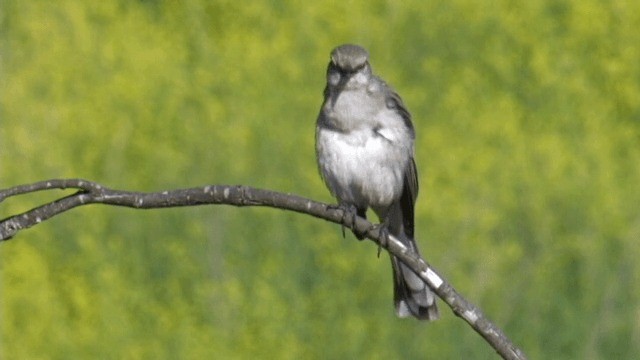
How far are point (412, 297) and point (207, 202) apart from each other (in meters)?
3.00

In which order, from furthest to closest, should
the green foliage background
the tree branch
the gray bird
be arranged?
1. the green foliage background
2. the gray bird
3. the tree branch

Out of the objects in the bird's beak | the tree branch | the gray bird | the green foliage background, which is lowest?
the tree branch

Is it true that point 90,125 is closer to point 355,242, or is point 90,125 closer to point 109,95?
point 109,95

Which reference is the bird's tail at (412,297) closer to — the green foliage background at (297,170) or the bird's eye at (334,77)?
the bird's eye at (334,77)

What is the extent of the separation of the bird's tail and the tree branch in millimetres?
2707

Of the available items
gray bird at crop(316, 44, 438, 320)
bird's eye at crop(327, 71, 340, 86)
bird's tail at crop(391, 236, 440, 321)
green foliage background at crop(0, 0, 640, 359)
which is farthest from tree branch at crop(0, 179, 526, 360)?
green foliage background at crop(0, 0, 640, 359)

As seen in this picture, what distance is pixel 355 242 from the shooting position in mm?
11312

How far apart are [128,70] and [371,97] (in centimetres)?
906

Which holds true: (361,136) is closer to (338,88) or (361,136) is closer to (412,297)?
(338,88)

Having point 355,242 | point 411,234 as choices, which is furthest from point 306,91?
point 411,234

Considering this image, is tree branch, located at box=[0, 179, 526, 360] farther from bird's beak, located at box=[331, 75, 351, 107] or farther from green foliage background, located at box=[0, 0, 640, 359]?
green foliage background, located at box=[0, 0, 640, 359]

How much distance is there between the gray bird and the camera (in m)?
5.73

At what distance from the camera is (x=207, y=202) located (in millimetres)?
3283

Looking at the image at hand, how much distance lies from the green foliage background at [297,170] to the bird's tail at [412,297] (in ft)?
13.5
